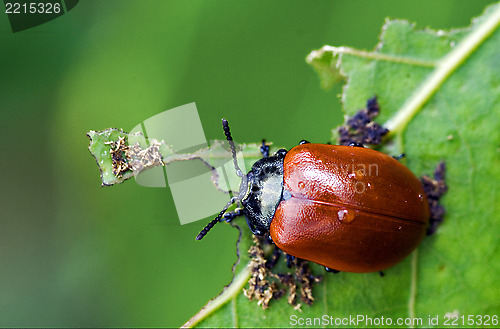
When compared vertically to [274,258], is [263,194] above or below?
above

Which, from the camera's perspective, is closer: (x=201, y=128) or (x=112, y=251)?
(x=201, y=128)

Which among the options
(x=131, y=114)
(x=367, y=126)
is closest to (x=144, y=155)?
(x=131, y=114)

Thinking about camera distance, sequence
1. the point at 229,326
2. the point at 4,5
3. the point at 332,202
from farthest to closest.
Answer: the point at 4,5 → the point at 229,326 → the point at 332,202

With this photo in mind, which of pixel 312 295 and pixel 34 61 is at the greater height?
pixel 34 61

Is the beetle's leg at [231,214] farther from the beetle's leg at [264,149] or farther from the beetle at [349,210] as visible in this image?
the beetle's leg at [264,149]

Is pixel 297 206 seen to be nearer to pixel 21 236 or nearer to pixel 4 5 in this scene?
pixel 21 236

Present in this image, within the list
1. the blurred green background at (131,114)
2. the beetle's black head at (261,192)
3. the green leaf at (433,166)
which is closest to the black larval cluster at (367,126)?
the green leaf at (433,166)

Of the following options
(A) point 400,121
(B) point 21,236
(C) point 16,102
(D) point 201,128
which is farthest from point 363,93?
(B) point 21,236

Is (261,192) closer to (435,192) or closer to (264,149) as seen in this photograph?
(264,149)
